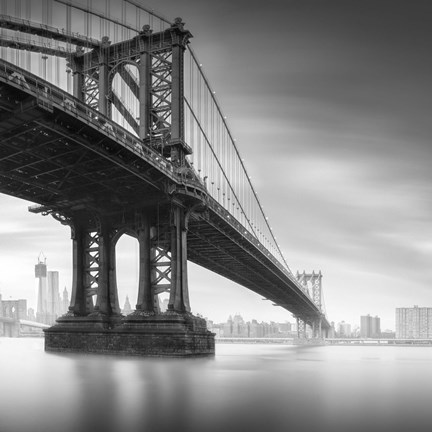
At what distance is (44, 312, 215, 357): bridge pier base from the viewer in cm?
4372

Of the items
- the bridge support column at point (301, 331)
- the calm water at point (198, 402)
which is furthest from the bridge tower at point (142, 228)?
the bridge support column at point (301, 331)

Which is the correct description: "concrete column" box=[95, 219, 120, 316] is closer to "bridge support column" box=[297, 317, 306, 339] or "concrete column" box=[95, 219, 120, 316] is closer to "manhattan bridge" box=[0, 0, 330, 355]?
"manhattan bridge" box=[0, 0, 330, 355]

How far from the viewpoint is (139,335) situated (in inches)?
1779

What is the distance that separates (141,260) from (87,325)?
6.77 m

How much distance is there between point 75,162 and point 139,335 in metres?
13.1

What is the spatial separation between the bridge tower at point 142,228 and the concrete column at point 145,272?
0.24 feet

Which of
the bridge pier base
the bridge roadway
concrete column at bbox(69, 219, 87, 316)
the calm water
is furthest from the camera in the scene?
concrete column at bbox(69, 219, 87, 316)

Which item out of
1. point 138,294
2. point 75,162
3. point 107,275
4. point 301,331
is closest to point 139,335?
point 138,294

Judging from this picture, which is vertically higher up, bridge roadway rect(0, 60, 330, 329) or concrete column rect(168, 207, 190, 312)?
bridge roadway rect(0, 60, 330, 329)

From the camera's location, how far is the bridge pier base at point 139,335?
43719 millimetres

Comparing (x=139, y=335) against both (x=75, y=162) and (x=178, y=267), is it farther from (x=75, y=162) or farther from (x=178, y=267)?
(x=75, y=162)

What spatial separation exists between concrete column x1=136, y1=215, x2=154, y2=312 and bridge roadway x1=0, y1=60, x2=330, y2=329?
6.58ft

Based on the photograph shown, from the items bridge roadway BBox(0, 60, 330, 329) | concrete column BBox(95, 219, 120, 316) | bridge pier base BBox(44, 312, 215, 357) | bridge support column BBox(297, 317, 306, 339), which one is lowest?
bridge support column BBox(297, 317, 306, 339)

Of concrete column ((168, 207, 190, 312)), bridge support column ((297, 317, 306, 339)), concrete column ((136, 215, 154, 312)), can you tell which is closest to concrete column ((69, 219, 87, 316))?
concrete column ((136, 215, 154, 312))
